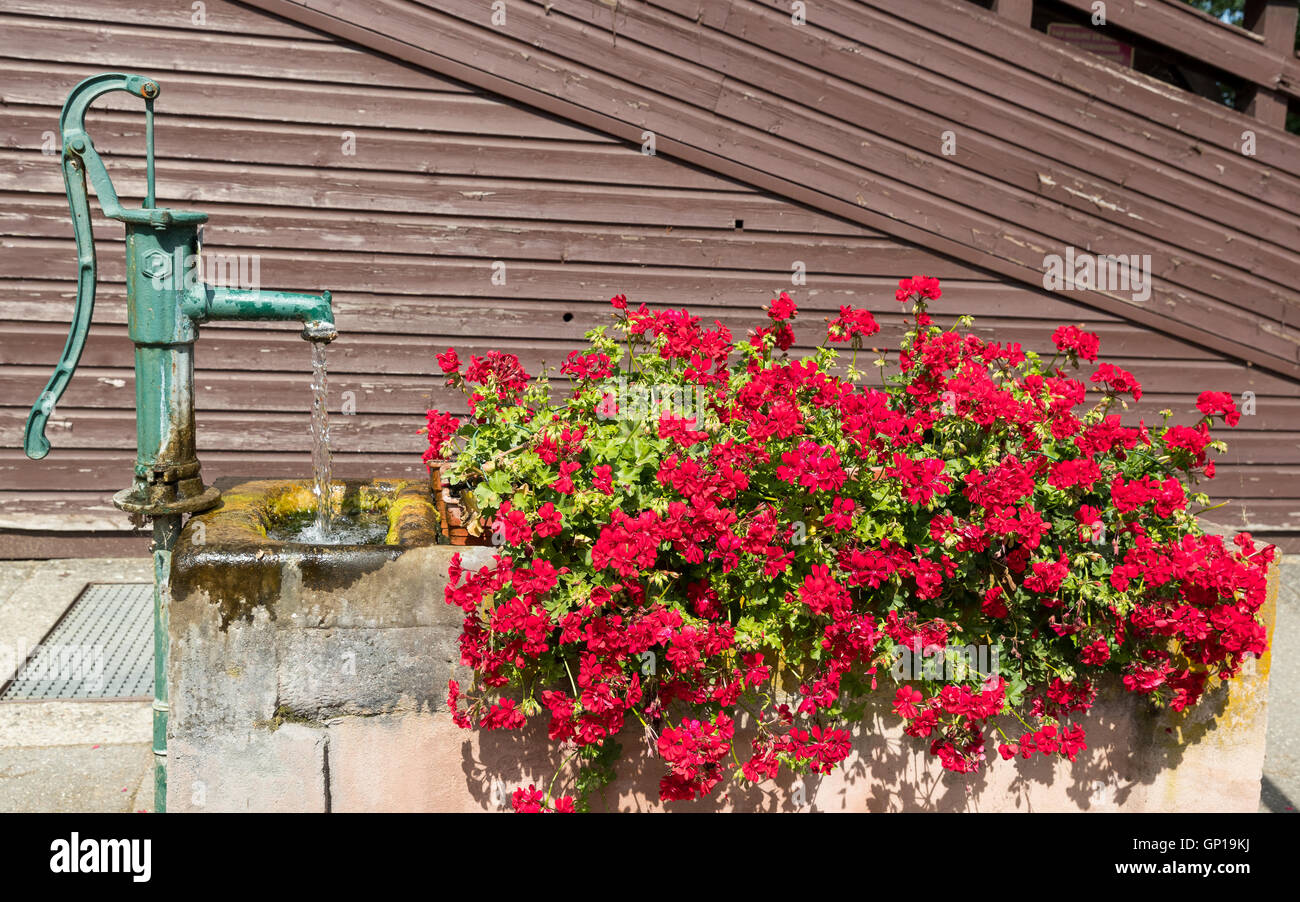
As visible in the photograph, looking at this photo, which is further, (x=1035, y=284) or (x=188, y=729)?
(x=1035, y=284)

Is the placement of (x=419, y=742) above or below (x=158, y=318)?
below

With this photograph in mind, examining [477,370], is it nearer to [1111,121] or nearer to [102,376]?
[102,376]

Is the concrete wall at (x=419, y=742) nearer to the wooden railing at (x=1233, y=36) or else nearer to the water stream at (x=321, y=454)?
the water stream at (x=321, y=454)

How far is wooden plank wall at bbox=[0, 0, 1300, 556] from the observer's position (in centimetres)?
541

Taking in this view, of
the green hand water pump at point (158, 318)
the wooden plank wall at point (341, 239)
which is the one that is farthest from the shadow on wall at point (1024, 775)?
the wooden plank wall at point (341, 239)

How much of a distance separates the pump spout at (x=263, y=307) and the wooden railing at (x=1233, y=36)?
14.5ft

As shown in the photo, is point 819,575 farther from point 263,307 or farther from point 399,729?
point 263,307

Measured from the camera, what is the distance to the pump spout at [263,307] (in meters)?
2.75

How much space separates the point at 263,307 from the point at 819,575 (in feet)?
4.95

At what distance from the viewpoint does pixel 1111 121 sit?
5879 millimetres

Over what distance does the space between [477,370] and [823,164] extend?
3351 mm

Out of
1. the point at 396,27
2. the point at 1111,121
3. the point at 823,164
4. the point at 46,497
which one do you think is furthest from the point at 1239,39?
the point at 46,497

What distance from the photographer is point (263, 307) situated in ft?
9.16

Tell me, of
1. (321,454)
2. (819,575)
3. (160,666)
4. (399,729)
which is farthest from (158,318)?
(819,575)
